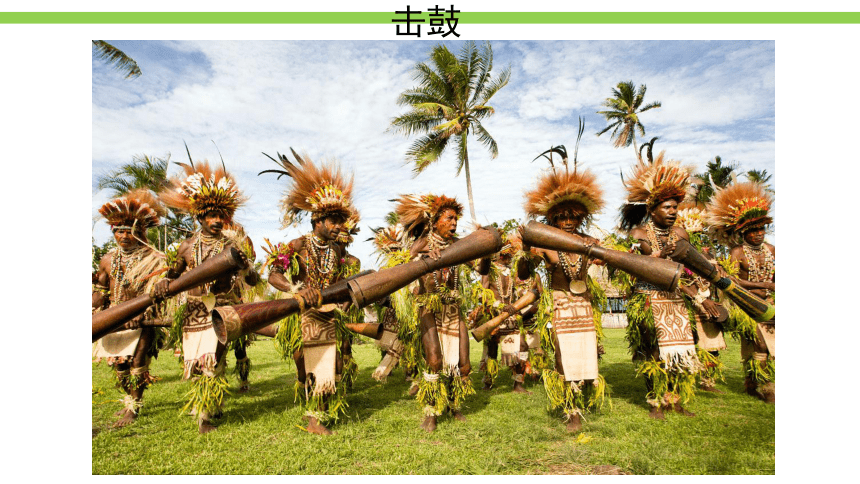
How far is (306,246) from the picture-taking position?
181 inches

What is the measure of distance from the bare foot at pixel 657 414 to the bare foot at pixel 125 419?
5427 mm

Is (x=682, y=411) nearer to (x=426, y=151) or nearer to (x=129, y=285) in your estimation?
(x=129, y=285)

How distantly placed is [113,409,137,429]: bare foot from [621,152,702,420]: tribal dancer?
5.43 metres

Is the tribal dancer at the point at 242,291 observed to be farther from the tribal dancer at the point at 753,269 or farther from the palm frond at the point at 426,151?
the palm frond at the point at 426,151

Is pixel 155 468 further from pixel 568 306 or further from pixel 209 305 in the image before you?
pixel 568 306

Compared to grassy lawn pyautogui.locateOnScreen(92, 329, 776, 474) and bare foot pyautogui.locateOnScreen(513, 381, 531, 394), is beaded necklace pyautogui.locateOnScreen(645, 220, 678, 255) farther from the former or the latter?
bare foot pyautogui.locateOnScreen(513, 381, 531, 394)

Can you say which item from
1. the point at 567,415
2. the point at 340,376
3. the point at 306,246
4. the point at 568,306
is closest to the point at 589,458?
the point at 567,415

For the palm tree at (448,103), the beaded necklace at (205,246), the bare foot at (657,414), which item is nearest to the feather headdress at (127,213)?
the beaded necklace at (205,246)

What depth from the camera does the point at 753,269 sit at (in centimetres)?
536

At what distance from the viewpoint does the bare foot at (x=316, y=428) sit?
170 inches

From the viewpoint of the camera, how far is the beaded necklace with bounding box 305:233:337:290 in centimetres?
457

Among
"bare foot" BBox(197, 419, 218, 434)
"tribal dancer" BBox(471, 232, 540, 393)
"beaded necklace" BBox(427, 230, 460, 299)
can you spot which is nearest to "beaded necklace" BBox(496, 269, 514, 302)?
"tribal dancer" BBox(471, 232, 540, 393)

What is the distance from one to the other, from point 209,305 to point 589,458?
151 inches

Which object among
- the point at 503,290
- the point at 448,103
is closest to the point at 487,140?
the point at 448,103
